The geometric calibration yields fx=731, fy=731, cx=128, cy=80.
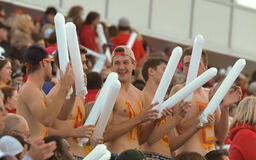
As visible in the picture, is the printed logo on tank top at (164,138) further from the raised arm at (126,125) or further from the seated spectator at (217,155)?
the raised arm at (126,125)

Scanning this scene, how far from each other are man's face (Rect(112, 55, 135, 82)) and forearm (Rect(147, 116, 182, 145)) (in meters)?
0.62

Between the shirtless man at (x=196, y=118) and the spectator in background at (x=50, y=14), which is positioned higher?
the spectator in background at (x=50, y=14)

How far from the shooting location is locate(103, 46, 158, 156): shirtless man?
7.31 meters

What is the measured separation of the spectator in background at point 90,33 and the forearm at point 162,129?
5.64m

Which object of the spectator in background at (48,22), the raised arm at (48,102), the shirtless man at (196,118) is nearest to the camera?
the raised arm at (48,102)

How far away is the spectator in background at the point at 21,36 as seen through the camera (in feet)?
38.9

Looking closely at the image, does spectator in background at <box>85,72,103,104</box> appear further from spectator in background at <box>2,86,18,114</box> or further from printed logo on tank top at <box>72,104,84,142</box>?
printed logo on tank top at <box>72,104,84,142</box>

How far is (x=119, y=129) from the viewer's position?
7.31 meters

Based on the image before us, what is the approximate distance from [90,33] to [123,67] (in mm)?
5682

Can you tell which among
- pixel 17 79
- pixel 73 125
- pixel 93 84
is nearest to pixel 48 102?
pixel 73 125

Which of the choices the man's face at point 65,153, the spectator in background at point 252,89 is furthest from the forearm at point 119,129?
the spectator in background at point 252,89

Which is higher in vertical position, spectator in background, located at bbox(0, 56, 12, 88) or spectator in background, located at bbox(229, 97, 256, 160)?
spectator in background, located at bbox(0, 56, 12, 88)

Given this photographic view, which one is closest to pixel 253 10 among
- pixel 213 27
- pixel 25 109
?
pixel 213 27

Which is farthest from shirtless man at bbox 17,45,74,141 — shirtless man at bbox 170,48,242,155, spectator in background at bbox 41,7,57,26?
spectator in background at bbox 41,7,57,26
